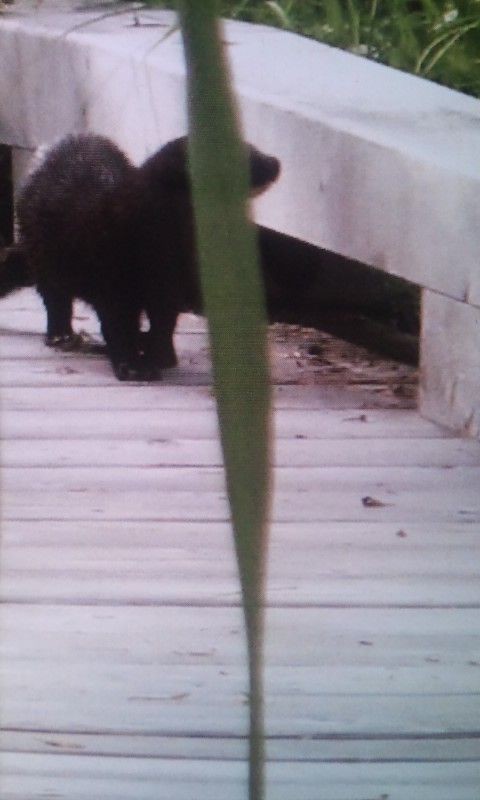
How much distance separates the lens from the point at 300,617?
1.51 metres

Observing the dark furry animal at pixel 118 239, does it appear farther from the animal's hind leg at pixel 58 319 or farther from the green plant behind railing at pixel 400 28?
the green plant behind railing at pixel 400 28

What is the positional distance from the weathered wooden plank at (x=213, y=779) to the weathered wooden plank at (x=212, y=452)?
0.96 m

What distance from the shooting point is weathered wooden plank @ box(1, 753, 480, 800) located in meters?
1.11

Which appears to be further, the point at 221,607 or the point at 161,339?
the point at 161,339

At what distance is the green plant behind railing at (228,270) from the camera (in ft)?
0.80

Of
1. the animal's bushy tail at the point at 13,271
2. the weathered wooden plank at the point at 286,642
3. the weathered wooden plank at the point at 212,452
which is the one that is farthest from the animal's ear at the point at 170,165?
the weathered wooden plank at the point at 286,642

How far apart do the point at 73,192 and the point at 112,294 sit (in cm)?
24

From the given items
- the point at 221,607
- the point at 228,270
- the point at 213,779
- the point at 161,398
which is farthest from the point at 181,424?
the point at 228,270

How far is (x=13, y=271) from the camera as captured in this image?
133 inches

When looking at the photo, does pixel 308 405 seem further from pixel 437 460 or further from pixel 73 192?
pixel 73 192

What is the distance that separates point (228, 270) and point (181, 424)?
2152 mm

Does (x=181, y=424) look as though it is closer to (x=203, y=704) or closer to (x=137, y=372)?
(x=137, y=372)

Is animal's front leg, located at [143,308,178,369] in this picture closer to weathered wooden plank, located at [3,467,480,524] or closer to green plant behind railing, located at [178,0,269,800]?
weathered wooden plank, located at [3,467,480,524]

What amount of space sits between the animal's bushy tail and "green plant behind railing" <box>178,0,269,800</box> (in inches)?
121
